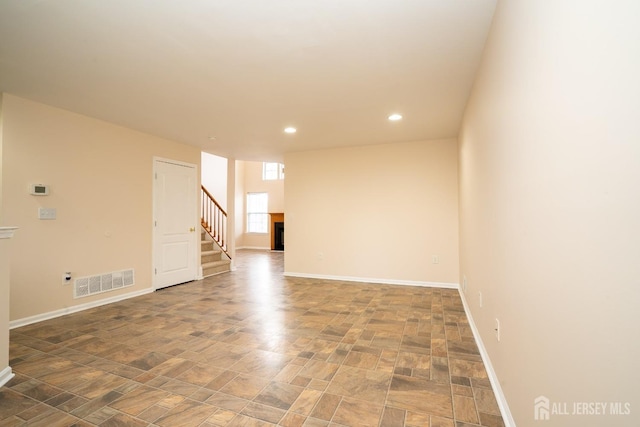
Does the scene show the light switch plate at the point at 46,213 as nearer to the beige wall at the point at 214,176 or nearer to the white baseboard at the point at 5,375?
the white baseboard at the point at 5,375

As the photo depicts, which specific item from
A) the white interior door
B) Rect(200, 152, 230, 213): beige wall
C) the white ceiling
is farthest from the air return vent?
Rect(200, 152, 230, 213): beige wall

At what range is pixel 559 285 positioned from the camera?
3.43ft

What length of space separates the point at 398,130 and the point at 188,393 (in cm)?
417

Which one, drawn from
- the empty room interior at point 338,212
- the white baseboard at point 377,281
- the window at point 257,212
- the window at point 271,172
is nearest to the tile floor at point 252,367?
the empty room interior at point 338,212

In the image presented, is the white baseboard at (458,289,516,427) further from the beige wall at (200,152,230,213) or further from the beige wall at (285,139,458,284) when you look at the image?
the beige wall at (200,152,230,213)

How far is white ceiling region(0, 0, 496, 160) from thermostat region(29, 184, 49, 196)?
1.00 metres

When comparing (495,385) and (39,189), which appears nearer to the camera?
(495,385)

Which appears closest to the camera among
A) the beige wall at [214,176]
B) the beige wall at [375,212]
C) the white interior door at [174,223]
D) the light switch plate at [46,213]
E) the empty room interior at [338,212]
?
the empty room interior at [338,212]

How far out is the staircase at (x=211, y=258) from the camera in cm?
607

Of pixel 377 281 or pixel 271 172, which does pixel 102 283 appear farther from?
pixel 271 172

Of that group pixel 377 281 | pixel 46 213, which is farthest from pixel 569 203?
pixel 46 213

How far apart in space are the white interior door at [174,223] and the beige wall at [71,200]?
6.4 inches

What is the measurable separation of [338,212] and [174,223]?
3.00 m

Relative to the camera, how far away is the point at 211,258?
21.3 ft
